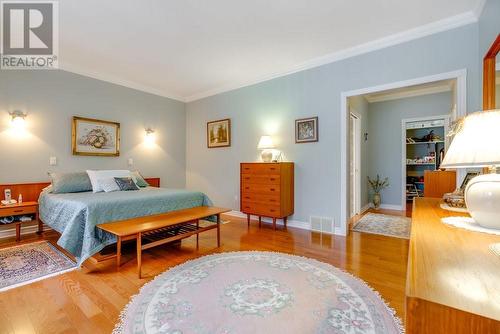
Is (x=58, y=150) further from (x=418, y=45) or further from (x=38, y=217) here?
(x=418, y=45)

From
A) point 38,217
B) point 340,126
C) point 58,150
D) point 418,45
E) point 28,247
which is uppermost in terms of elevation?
point 418,45

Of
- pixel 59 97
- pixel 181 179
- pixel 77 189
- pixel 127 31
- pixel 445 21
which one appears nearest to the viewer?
pixel 445 21

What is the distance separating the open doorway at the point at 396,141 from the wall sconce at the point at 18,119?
5281 mm

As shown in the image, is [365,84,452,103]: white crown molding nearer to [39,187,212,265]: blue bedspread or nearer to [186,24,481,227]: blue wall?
[186,24,481,227]: blue wall

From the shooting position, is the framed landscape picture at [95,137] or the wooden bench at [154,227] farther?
the framed landscape picture at [95,137]

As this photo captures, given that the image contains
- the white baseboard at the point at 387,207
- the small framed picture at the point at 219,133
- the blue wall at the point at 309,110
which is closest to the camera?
the blue wall at the point at 309,110

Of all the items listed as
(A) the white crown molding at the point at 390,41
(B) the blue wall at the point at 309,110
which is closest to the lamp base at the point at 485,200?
(B) the blue wall at the point at 309,110

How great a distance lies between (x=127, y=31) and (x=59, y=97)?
181 centimetres

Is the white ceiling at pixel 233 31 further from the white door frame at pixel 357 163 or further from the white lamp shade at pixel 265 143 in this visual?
the white door frame at pixel 357 163

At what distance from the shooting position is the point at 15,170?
10.9 feet

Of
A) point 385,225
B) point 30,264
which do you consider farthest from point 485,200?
point 30,264

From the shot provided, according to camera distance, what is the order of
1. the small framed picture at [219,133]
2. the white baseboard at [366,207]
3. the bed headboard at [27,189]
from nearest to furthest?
the bed headboard at [27,189]
the small framed picture at [219,133]
the white baseboard at [366,207]

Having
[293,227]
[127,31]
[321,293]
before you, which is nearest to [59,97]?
[127,31]

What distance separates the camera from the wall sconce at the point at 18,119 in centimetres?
326
